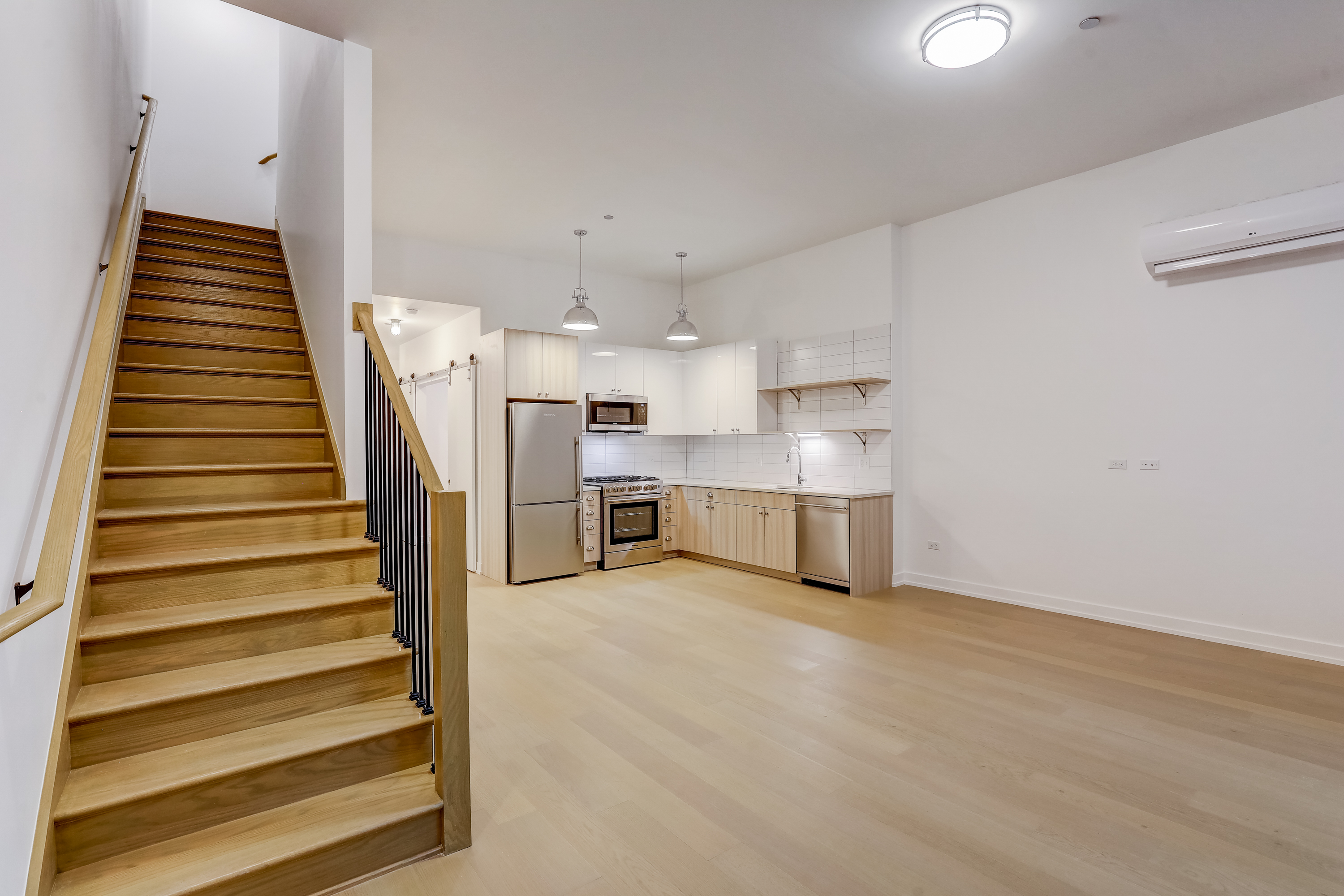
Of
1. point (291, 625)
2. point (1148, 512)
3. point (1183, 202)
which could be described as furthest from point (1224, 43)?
point (291, 625)

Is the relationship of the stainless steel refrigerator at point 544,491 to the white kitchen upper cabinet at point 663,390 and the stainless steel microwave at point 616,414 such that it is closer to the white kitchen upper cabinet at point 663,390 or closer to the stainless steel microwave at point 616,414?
the stainless steel microwave at point 616,414

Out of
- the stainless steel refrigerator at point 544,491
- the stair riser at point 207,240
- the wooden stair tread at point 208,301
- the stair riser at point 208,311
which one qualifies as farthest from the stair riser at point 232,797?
the stair riser at point 207,240

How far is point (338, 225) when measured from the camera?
3.09 m

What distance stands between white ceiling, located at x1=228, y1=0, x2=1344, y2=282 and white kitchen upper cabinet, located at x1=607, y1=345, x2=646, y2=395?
5.78 feet

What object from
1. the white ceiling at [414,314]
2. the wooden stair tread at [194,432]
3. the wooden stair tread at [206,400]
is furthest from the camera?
the white ceiling at [414,314]

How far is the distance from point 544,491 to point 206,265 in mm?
2976

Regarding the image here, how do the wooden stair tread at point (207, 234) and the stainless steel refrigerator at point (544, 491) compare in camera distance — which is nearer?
the wooden stair tread at point (207, 234)

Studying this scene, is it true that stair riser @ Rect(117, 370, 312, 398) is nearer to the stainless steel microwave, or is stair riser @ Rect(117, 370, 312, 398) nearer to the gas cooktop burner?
the stainless steel microwave

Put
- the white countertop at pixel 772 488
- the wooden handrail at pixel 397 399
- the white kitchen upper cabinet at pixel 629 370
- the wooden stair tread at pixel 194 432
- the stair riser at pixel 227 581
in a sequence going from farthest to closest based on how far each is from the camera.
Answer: the white kitchen upper cabinet at pixel 629 370
the white countertop at pixel 772 488
the wooden stair tread at pixel 194 432
the stair riser at pixel 227 581
the wooden handrail at pixel 397 399

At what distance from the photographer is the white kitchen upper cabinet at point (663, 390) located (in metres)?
6.84

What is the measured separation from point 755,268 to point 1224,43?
414 cm

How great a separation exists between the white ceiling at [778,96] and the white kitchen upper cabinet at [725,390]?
5.60 feet

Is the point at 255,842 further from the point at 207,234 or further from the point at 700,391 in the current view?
the point at 700,391

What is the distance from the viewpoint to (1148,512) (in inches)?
163
